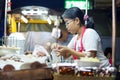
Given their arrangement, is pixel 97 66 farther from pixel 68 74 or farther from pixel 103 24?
pixel 103 24

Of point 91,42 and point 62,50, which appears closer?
point 62,50

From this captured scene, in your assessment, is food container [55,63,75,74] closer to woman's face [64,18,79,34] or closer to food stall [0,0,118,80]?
food stall [0,0,118,80]

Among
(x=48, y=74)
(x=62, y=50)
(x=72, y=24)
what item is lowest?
(x=48, y=74)

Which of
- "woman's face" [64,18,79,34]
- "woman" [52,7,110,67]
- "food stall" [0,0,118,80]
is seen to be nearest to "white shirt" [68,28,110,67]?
"woman" [52,7,110,67]

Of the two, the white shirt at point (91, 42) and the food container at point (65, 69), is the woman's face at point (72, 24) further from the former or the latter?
the food container at point (65, 69)

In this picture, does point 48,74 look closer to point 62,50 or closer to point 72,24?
point 62,50

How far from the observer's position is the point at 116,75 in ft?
5.98

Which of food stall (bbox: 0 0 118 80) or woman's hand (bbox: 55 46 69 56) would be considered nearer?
food stall (bbox: 0 0 118 80)

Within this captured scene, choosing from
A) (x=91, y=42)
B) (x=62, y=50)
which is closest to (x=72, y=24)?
(x=91, y=42)

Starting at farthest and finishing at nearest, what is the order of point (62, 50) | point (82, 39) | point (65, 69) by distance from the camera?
point (82, 39), point (62, 50), point (65, 69)

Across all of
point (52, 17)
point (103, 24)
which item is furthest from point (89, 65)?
point (103, 24)

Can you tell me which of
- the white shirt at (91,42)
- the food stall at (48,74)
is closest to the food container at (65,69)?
the food stall at (48,74)

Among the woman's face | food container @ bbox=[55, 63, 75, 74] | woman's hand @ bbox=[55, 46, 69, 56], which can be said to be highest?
the woman's face

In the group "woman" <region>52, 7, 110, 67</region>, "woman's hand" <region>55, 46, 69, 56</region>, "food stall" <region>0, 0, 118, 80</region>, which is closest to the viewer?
"food stall" <region>0, 0, 118, 80</region>
